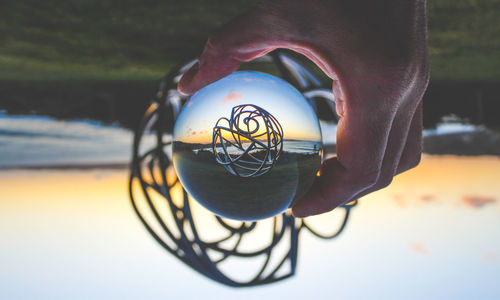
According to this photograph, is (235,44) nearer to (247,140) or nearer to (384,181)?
(247,140)

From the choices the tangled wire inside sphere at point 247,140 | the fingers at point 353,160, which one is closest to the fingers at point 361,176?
the fingers at point 353,160

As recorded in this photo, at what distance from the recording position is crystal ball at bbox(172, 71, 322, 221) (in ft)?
1.51

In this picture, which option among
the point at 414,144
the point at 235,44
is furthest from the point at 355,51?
the point at 414,144

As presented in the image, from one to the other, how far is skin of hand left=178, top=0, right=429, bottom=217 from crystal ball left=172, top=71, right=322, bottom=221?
0.04 m

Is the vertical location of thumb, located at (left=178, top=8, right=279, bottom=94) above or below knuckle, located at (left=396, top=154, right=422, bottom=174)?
above

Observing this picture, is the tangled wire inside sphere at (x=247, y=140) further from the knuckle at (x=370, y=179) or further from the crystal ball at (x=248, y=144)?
the knuckle at (x=370, y=179)

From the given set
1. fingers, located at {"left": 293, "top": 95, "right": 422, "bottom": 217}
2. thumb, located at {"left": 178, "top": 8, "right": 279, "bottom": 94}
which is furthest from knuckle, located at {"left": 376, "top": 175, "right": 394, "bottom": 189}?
thumb, located at {"left": 178, "top": 8, "right": 279, "bottom": 94}

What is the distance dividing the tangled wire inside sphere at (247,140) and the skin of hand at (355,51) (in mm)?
75

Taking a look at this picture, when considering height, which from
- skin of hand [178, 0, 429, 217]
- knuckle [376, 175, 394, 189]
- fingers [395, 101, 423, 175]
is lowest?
knuckle [376, 175, 394, 189]

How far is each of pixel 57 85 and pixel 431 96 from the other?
8.21 ft

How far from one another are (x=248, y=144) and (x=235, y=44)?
0.11m

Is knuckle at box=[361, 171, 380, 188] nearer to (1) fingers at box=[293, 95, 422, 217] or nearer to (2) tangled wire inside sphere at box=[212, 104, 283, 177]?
(1) fingers at box=[293, 95, 422, 217]

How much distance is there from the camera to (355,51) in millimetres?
442

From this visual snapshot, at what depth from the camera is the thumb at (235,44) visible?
441mm
